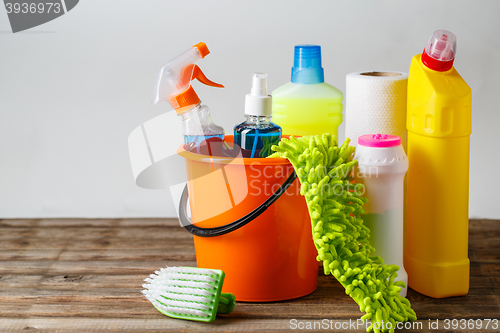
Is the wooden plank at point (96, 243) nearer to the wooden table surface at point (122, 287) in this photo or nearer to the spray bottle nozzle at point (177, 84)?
the wooden table surface at point (122, 287)

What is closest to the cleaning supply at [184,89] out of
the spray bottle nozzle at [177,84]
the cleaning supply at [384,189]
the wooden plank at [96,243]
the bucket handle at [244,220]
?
the spray bottle nozzle at [177,84]

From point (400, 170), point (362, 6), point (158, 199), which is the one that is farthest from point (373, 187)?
point (158, 199)

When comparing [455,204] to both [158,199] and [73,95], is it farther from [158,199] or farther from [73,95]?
[73,95]

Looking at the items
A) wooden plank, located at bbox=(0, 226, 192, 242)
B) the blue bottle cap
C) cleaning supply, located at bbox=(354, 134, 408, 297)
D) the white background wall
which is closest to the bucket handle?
cleaning supply, located at bbox=(354, 134, 408, 297)

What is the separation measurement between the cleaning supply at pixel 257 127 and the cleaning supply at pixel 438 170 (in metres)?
0.21

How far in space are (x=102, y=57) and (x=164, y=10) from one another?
0.18m

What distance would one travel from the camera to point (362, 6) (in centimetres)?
109

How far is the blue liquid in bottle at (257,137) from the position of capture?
75 cm

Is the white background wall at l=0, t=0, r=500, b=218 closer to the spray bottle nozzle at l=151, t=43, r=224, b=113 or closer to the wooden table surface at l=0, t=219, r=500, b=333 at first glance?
the wooden table surface at l=0, t=219, r=500, b=333

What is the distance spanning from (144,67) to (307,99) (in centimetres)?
47

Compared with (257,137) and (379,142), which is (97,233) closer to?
(257,137)

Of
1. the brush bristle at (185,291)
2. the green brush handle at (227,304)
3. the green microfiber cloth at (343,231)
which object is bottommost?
the green brush handle at (227,304)

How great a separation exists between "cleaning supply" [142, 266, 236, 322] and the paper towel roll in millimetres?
343

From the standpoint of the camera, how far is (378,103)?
0.80 m
